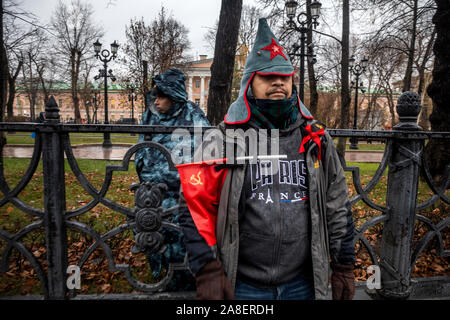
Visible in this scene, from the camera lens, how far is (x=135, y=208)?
7.50 ft

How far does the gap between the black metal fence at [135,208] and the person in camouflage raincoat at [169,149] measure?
22.9 inches

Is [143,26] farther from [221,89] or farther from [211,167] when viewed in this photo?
[211,167]

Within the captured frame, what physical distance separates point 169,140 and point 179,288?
1.50 meters

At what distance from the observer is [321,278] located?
172 cm

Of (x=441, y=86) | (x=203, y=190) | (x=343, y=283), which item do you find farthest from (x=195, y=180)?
(x=441, y=86)

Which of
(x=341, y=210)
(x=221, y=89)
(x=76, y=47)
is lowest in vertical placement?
(x=341, y=210)

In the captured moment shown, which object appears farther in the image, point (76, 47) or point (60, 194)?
point (76, 47)

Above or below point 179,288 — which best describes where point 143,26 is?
above

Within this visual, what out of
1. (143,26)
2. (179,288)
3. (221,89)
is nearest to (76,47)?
(143,26)

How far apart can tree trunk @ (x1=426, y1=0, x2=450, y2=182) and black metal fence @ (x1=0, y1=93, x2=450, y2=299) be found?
4095mm

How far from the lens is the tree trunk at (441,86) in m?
5.64

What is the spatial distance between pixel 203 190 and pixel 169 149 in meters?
1.58
